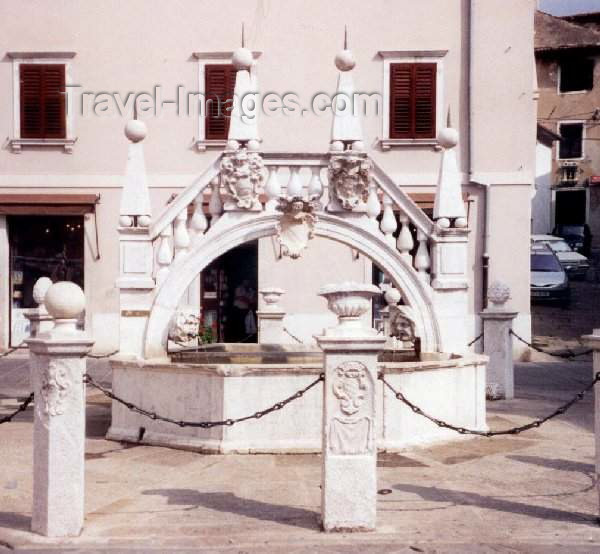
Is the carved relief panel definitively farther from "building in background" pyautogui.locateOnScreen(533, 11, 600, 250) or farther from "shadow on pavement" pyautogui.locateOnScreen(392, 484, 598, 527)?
"building in background" pyautogui.locateOnScreen(533, 11, 600, 250)

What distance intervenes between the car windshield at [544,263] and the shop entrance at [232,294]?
9552 millimetres

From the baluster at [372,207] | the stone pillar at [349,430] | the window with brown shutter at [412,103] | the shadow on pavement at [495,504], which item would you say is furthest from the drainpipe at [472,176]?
the stone pillar at [349,430]

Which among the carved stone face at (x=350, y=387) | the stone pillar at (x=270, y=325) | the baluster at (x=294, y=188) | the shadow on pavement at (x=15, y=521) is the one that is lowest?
the shadow on pavement at (x=15, y=521)

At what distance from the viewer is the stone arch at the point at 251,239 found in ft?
31.1

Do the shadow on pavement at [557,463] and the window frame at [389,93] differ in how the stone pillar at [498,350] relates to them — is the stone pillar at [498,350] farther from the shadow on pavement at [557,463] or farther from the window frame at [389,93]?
the window frame at [389,93]

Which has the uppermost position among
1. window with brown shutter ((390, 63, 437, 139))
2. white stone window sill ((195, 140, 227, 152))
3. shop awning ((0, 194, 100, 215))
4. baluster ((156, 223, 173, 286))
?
window with brown shutter ((390, 63, 437, 139))

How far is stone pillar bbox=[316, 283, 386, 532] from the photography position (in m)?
6.06

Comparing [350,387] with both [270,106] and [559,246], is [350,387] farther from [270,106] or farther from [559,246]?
[559,246]

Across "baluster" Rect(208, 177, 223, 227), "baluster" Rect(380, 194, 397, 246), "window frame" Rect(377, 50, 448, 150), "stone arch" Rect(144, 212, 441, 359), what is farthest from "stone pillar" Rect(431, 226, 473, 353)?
"window frame" Rect(377, 50, 448, 150)

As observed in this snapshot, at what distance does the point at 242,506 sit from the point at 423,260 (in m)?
3.88

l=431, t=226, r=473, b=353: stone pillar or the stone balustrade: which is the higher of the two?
the stone balustrade

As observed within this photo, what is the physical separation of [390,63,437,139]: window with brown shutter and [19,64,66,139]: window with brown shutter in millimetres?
6464

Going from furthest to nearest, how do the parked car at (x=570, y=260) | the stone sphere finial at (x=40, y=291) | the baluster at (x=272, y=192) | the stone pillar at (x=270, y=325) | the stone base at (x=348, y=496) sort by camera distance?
1. the parked car at (x=570, y=260)
2. the stone pillar at (x=270, y=325)
3. the stone sphere finial at (x=40, y=291)
4. the baluster at (x=272, y=192)
5. the stone base at (x=348, y=496)

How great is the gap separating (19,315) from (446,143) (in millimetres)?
12551
